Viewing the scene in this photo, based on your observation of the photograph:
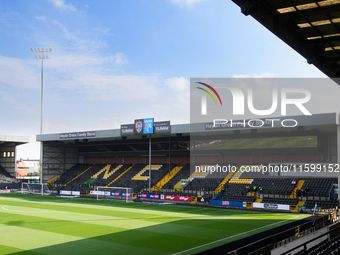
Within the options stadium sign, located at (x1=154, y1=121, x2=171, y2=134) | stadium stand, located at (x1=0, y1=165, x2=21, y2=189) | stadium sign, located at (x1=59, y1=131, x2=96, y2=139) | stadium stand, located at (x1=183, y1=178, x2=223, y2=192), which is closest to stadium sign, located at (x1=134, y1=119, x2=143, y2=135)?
stadium sign, located at (x1=154, y1=121, x2=171, y2=134)

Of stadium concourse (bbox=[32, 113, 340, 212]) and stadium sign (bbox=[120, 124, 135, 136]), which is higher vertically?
stadium sign (bbox=[120, 124, 135, 136])

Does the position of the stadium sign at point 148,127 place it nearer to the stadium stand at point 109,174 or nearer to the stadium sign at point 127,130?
the stadium sign at point 127,130

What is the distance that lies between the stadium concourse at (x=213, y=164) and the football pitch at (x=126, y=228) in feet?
22.6

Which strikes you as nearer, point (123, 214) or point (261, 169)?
point (123, 214)

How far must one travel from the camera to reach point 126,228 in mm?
25266

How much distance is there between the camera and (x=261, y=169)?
4806cm

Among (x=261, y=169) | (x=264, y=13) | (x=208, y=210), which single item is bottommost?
(x=208, y=210)

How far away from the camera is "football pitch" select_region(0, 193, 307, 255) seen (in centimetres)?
1919

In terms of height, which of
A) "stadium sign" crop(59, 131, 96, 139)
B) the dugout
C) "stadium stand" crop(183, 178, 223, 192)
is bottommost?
"stadium stand" crop(183, 178, 223, 192)

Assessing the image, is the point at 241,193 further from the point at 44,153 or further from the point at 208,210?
the point at 44,153

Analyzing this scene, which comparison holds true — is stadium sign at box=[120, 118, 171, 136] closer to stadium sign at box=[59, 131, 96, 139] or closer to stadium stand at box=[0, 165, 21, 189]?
stadium sign at box=[59, 131, 96, 139]

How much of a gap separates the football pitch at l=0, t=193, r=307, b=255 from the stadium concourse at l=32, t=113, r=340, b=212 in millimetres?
6885

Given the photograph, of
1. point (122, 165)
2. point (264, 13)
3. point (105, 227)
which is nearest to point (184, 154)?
point (122, 165)

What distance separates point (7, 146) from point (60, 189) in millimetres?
21212
